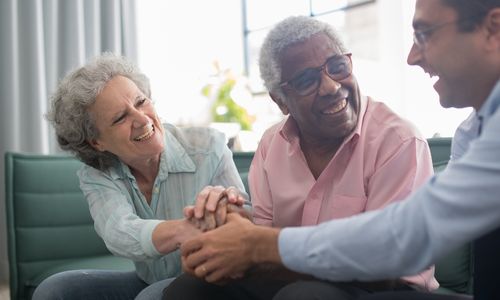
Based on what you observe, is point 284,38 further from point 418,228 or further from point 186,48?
point 186,48

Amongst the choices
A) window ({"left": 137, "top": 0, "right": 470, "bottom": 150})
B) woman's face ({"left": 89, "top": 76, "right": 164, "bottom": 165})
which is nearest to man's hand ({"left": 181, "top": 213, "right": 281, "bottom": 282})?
woman's face ({"left": 89, "top": 76, "right": 164, "bottom": 165})

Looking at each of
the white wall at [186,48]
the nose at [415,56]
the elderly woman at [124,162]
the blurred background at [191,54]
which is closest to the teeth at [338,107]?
the nose at [415,56]

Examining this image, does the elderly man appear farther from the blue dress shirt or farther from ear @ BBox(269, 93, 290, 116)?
the blue dress shirt

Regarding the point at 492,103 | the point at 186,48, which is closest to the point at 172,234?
the point at 492,103

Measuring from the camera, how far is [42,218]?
88.3 inches

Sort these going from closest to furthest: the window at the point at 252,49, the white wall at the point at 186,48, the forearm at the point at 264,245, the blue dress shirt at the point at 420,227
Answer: the blue dress shirt at the point at 420,227, the forearm at the point at 264,245, the window at the point at 252,49, the white wall at the point at 186,48

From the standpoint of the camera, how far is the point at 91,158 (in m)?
1.67

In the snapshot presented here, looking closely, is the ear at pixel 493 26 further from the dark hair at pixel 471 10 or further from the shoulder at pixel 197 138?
the shoulder at pixel 197 138

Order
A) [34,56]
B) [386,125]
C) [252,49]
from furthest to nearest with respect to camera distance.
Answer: [252,49] < [34,56] < [386,125]

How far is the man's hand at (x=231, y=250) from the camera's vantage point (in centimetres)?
101

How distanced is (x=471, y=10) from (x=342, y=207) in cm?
57

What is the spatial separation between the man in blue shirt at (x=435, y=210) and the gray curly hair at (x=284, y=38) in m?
0.33

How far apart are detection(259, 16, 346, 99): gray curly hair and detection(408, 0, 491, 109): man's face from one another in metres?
0.38

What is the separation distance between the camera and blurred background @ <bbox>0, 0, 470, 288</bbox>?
11.0 feet
